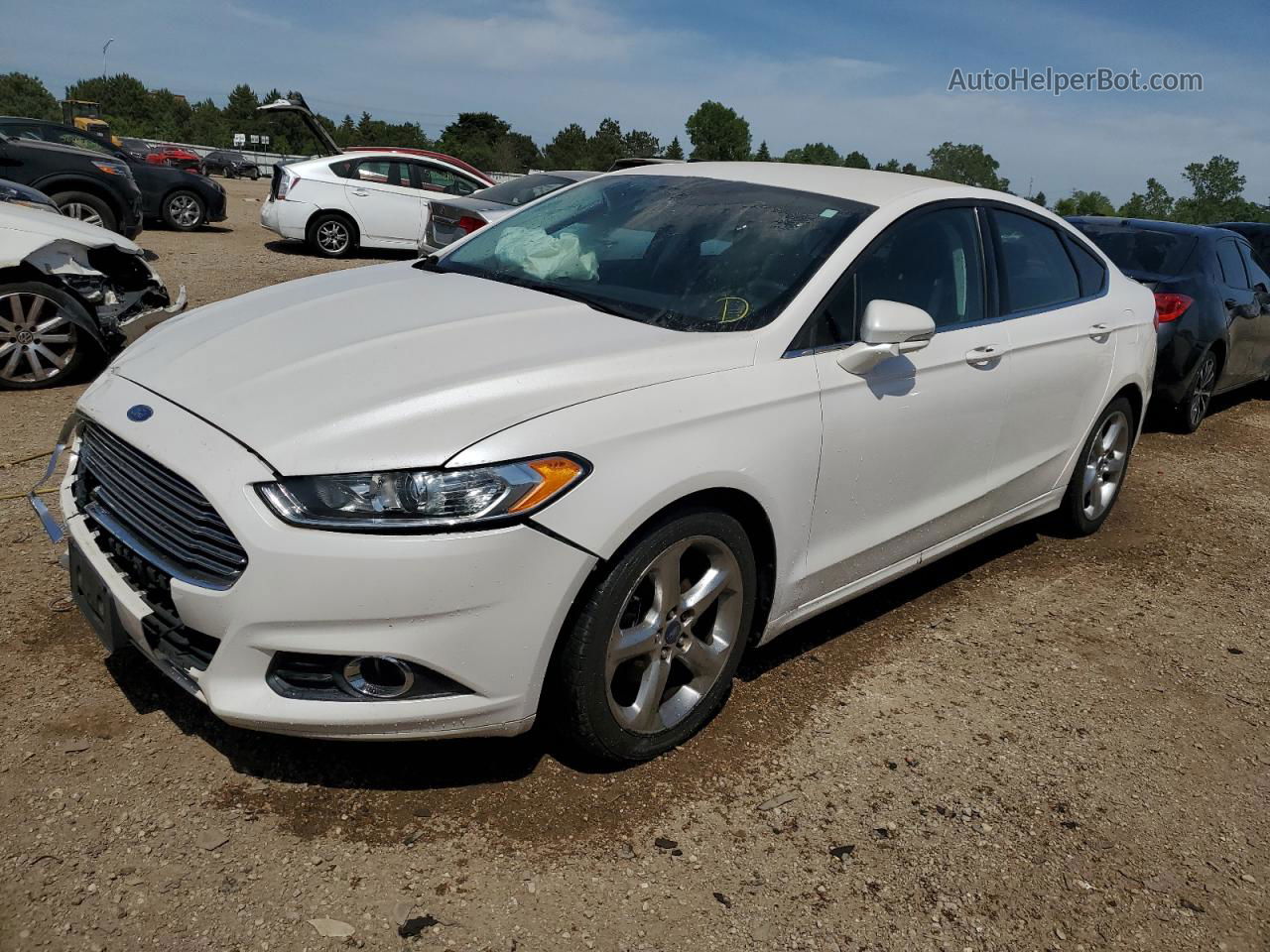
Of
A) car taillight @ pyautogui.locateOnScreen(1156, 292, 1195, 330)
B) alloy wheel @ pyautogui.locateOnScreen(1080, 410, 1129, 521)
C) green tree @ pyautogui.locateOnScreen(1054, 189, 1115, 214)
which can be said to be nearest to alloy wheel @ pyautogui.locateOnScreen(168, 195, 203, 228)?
car taillight @ pyautogui.locateOnScreen(1156, 292, 1195, 330)

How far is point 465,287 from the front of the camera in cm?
355

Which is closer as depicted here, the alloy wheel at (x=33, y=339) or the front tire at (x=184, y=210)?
the alloy wheel at (x=33, y=339)

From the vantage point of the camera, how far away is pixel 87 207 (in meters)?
11.9

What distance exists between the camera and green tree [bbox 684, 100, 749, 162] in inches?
4213

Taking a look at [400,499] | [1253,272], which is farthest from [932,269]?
[1253,272]

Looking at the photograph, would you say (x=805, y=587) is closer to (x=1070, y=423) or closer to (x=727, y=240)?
(x=727, y=240)

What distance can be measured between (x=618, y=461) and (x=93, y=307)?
5.10 m

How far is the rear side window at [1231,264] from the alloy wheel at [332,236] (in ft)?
35.4

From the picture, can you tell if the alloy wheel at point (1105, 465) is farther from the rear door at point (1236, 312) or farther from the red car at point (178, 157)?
the red car at point (178, 157)

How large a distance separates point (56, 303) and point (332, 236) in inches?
336

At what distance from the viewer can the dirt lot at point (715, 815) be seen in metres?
2.42

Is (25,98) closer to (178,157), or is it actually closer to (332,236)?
(178,157)

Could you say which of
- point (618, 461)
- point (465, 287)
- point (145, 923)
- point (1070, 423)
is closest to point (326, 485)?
point (618, 461)

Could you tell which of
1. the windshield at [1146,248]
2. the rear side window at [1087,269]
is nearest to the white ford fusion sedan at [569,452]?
the rear side window at [1087,269]
